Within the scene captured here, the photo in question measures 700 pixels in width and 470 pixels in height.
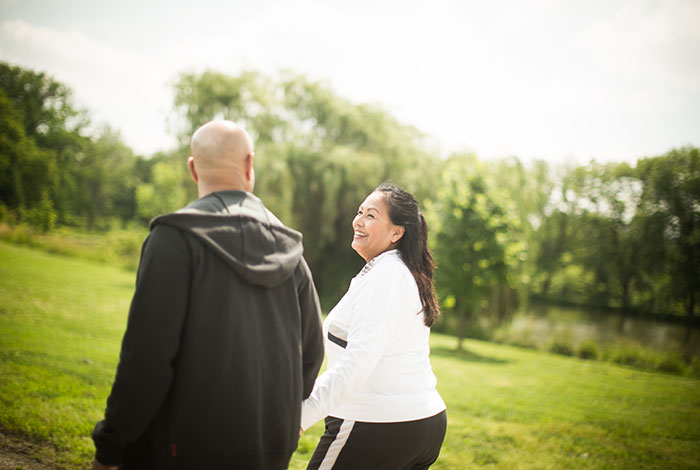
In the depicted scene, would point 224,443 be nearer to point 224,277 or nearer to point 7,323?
point 224,277

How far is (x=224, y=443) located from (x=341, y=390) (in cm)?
62

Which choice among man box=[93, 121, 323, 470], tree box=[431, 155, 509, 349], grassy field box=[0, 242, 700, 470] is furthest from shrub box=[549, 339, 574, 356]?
man box=[93, 121, 323, 470]

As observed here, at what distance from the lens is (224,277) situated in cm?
152

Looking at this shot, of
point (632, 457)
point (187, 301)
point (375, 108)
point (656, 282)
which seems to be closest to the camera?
point (187, 301)

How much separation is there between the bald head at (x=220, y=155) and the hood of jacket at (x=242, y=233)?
2.2 inches

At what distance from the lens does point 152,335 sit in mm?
1430

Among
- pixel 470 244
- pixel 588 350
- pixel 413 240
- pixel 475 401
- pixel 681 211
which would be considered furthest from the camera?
pixel 681 211

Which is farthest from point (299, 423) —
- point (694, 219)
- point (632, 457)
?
point (694, 219)

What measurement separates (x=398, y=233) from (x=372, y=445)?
113 cm

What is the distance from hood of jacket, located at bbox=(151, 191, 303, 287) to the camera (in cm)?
149

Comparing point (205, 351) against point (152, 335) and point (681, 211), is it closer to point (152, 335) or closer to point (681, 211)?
point (152, 335)

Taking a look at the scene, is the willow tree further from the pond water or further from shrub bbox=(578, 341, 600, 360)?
shrub bbox=(578, 341, 600, 360)

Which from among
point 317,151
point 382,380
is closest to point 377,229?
point 382,380

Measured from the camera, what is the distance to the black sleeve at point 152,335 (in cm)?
143
